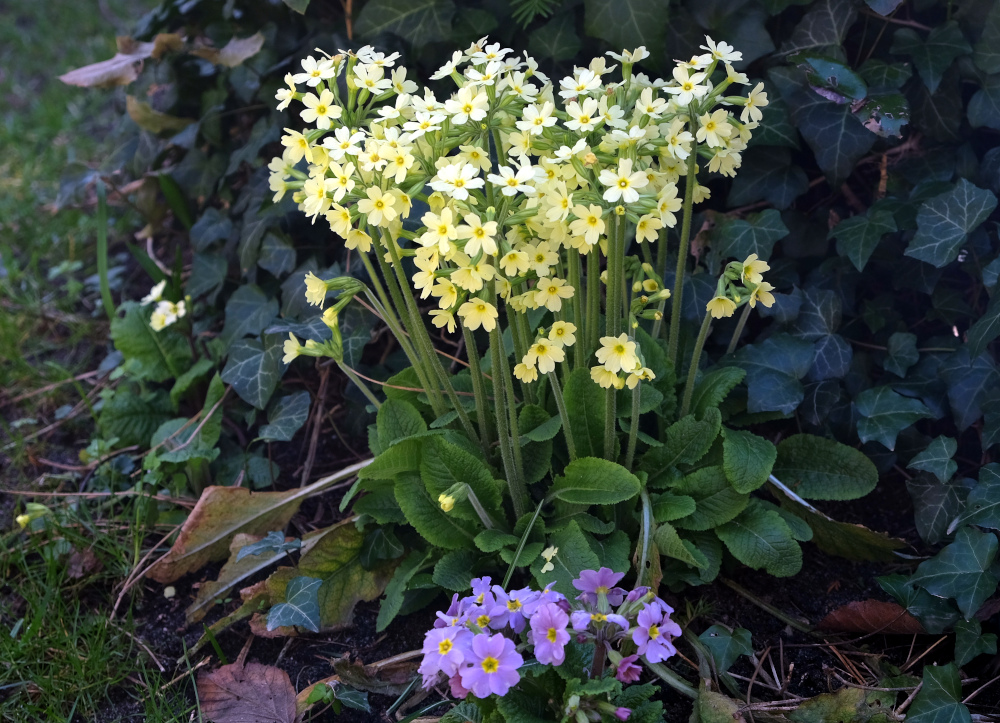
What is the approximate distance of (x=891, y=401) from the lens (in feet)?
7.02

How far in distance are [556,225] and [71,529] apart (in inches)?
73.6

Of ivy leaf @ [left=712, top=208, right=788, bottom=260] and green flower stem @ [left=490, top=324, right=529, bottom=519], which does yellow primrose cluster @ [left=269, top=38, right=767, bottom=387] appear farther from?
ivy leaf @ [left=712, top=208, right=788, bottom=260]

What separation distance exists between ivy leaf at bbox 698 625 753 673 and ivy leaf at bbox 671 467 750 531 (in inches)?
9.5

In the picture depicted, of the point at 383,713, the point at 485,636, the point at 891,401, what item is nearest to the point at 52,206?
the point at 383,713

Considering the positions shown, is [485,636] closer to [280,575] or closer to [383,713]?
[383,713]

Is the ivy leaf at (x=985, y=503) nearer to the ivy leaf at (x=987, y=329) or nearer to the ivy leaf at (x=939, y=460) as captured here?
the ivy leaf at (x=939, y=460)

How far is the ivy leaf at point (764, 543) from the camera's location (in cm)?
194

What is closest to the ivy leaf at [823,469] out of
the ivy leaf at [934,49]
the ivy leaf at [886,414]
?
the ivy leaf at [886,414]

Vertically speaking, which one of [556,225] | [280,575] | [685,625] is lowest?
[685,625]

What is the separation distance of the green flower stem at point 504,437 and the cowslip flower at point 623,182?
1.21 ft

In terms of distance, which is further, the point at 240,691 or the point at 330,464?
the point at 330,464

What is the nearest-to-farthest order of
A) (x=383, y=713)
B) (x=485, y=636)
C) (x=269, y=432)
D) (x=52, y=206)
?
(x=485, y=636), (x=383, y=713), (x=269, y=432), (x=52, y=206)

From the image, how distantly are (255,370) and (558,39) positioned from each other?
137cm

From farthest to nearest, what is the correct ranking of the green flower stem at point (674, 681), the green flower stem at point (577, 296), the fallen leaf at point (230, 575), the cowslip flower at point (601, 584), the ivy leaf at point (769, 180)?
the ivy leaf at point (769, 180)
the fallen leaf at point (230, 575)
the green flower stem at point (577, 296)
the green flower stem at point (674, 681)
the cowslip flower at point (601, 584)
